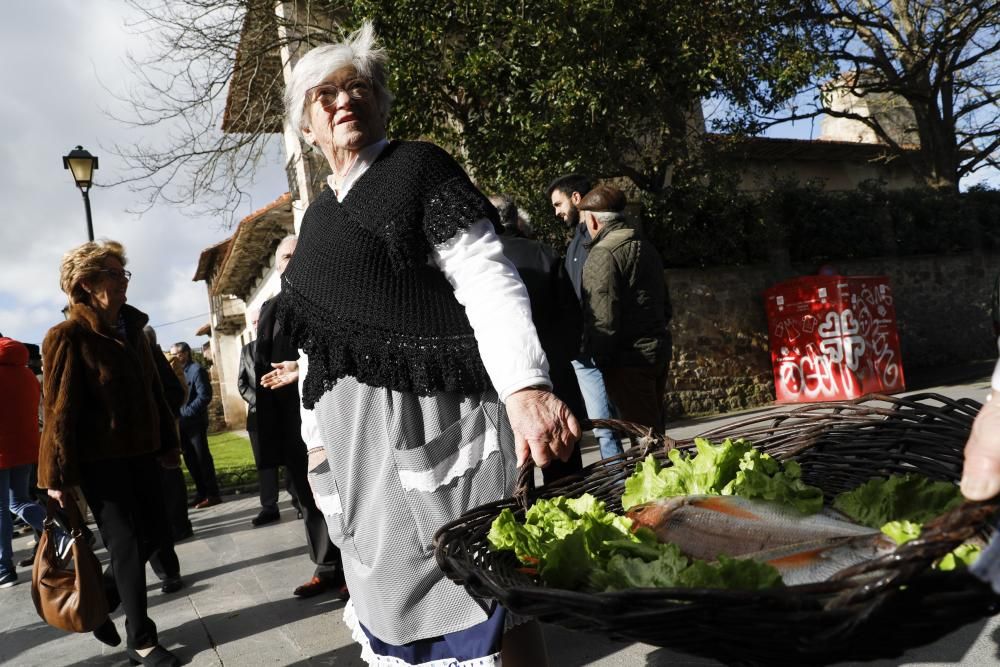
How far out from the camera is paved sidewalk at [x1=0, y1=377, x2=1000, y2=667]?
3.13 metres

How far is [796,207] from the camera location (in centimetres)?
1394

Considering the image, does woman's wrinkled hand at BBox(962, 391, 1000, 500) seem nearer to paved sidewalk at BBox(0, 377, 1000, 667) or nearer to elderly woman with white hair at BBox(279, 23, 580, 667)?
elderly woman with white hair at BBox(279, 23, 580, 667)

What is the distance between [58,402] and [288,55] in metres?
9.74

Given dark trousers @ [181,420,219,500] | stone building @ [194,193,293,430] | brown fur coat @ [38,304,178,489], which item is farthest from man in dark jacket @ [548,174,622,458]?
stone building @ [194,193,293,430]

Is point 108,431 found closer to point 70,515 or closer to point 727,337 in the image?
point 70,515

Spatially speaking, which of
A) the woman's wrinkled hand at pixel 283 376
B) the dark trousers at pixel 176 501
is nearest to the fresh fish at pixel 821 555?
the woman's wrinkled hand at pixel 283 376

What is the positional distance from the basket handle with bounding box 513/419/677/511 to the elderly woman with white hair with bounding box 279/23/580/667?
0.32 metres

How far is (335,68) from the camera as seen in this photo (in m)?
2.30

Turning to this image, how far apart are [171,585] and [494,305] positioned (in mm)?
4452

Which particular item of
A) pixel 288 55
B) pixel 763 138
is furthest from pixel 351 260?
pixel 763 138

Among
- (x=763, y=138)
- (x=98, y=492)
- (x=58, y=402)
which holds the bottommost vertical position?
(x=98, y=492)

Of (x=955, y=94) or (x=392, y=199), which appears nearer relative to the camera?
(x=392, y=199)

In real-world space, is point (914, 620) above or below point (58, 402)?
below

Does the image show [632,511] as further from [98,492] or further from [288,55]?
[288,55]
